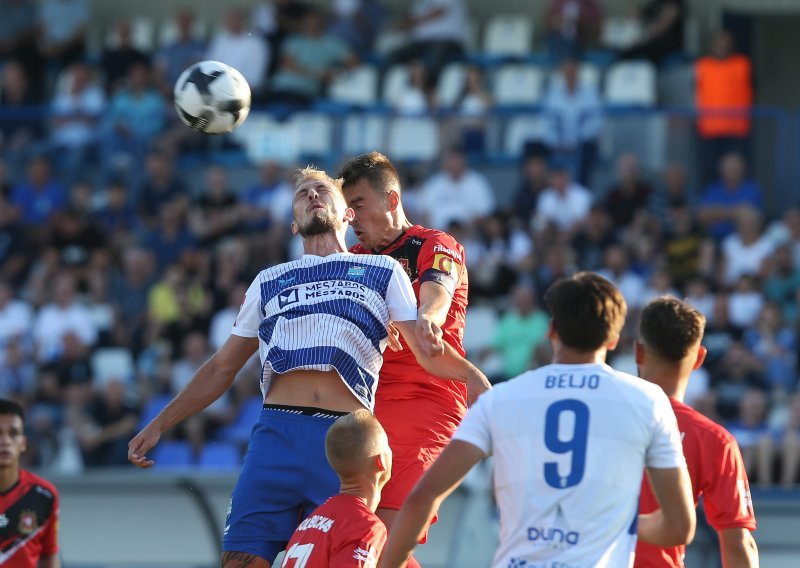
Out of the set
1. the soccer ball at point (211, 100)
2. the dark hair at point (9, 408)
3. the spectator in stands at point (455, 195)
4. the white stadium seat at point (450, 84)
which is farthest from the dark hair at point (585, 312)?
the white stadium seat at point (450, 84)

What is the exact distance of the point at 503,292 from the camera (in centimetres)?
1483

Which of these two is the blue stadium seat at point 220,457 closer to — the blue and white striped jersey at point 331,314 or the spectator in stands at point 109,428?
the spectator in stands at point 109,428

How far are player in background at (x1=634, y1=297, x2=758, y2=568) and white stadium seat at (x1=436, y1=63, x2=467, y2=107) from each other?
12.4 metres

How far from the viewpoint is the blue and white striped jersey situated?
19.0 ft

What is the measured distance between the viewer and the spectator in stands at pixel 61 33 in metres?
20.5

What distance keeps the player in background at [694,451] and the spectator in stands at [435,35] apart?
→ 43.9 feet

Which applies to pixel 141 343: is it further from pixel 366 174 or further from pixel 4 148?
pixel 366 174

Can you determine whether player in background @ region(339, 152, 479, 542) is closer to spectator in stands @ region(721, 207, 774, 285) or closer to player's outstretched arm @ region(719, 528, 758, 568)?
player's outstretched arm @ region(719, 528, 758, 568)

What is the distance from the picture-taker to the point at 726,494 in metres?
5.29

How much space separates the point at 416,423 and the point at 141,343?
966cm

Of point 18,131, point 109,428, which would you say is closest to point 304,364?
point 109,428

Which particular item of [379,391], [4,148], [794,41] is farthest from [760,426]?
[4,148]

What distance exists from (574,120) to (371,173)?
1009cm

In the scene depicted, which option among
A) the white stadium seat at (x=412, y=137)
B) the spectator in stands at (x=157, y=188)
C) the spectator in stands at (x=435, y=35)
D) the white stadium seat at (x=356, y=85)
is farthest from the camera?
the white stadium seat at (x=356, y=85)
